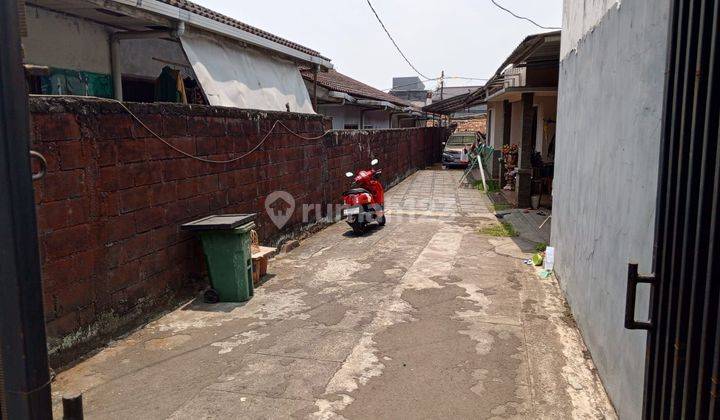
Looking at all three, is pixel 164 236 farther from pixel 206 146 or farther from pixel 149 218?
pixel 206 146

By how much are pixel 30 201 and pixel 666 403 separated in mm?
2444

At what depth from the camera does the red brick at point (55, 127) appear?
385cm

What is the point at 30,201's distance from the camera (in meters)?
1.46

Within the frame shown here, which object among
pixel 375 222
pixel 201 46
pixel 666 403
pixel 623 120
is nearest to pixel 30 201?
pixel 666 403

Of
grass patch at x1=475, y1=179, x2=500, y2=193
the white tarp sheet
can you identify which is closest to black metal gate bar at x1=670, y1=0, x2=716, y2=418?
the white tarp sheet

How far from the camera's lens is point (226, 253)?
5.67 metres

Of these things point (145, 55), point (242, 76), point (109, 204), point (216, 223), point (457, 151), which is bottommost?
point (216, 223)

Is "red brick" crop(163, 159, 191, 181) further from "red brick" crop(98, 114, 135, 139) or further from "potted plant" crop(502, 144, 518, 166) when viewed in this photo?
"potted plant" crop(502, 144, 518, 166)

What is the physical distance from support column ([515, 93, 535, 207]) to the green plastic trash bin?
324 inches

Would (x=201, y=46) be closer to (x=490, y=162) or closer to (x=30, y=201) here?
(x=30, y=201)

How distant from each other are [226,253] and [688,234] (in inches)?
181

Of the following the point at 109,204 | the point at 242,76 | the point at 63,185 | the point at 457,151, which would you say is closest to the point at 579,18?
the point at 109,204

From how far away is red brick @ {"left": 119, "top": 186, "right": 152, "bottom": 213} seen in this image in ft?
15.7

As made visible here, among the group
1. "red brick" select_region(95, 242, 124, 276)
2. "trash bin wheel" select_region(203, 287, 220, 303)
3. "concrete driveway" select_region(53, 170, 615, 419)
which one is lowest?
"concrete driveway" select_region(53, 170, 615, 419)
